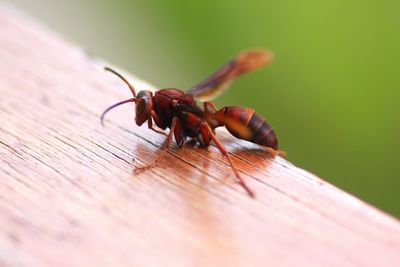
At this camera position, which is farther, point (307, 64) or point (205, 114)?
point (307, 64)

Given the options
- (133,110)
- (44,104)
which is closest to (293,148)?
(133,110)

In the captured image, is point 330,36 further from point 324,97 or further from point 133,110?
point 133,110

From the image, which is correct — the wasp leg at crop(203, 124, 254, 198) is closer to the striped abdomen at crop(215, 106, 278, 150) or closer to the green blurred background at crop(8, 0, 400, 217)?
the striped abdomen at crop(215, 106, 278, 150)

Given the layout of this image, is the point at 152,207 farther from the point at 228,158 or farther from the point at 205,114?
the point at 205,114

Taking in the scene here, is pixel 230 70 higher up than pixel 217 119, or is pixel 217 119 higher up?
pixel 230 70

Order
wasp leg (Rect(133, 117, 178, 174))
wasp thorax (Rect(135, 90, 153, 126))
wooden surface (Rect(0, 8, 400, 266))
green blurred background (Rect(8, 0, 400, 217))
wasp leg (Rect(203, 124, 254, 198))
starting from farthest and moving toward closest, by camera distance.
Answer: green blurred background (Rect(8, 0, 400, 217)) < wasp thorax (Rect(135, 90, 153, 126)) < wasp leg (Rect(133, 117, 178, 174)) < wasp leg (Rect(203, 124, 254, 198)) < wooden surface (Rect(0, 8, 400, 266))

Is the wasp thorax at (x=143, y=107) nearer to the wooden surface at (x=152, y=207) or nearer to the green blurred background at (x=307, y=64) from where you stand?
the wooden surface at (x=152, y=207)

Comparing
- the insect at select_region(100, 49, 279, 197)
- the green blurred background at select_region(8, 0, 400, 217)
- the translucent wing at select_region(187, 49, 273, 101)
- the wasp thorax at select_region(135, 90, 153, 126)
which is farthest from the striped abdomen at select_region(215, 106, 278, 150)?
the green blurred background at select_region(8, 0, 400, 217)

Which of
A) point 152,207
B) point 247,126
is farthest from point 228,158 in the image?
point 152,207
